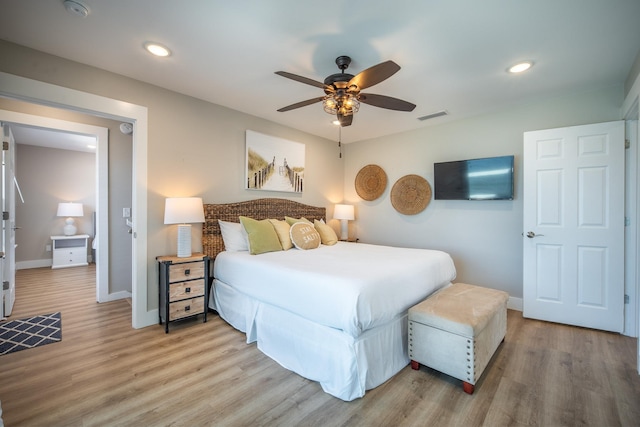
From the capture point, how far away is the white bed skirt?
1826 mm

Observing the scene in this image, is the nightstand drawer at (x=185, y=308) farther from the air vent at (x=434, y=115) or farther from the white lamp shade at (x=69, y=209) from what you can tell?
the white lamp shade at (x=69, y=209)

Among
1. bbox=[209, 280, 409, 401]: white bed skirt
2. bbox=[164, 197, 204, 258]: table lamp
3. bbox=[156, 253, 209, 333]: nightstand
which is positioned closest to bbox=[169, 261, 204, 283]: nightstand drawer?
bbox=[156, 253, 209, 333]: nightstand

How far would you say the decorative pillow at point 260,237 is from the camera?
3086 millimetres

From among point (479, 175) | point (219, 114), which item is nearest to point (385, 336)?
point (479, 175)

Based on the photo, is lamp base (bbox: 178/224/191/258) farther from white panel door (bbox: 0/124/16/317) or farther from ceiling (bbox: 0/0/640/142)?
white panel door (bbox: 0/124/16/317)

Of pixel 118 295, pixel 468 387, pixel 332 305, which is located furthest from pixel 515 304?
pixel 118 295

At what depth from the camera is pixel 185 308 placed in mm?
2859

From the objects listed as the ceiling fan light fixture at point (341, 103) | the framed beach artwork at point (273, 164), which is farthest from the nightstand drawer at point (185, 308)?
the ceiling fan light fixture at point (341, 103)

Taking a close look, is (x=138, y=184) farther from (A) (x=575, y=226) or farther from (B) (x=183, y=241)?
(A) (x=575, y=226)

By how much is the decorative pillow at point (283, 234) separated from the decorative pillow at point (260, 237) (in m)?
0.06

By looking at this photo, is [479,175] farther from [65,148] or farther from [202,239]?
[65,148]

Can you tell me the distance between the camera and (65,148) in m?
5.98

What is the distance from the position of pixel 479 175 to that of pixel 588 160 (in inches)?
40.9

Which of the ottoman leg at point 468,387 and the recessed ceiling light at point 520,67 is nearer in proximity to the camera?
the ottoman leg at point 468,387
